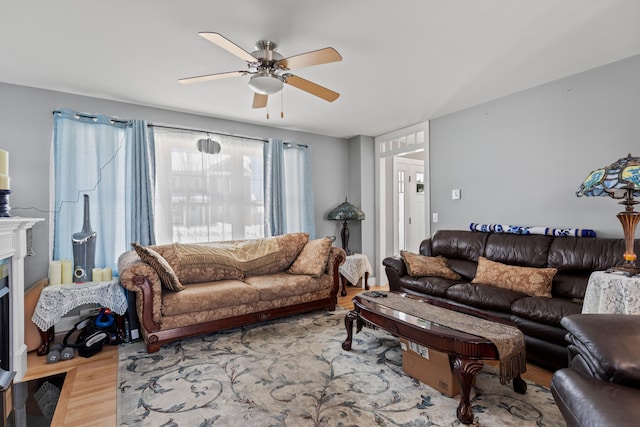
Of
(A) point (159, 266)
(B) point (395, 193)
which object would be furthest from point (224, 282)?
(B) point (395, 193)

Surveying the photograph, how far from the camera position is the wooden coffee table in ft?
5.97

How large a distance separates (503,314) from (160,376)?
2.76 m

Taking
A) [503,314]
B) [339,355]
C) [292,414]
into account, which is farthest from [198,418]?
[503,314]

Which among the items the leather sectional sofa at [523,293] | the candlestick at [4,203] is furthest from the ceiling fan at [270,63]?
the leather sectional sofa at [523,293]

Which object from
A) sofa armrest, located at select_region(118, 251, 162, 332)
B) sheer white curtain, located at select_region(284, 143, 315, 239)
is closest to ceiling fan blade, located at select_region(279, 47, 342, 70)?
sofa armrest, located at select_region(118, 251, 162, 332)

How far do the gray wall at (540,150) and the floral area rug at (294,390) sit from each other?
1.78m

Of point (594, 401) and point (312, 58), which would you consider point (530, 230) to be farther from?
point (312, 58)

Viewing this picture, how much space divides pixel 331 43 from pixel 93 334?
3.13 m

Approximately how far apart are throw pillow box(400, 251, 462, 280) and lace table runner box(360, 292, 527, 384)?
2.84 feet

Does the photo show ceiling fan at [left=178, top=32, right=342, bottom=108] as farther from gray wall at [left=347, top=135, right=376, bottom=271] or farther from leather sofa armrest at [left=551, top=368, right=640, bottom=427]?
gray wall at [left=347, top=135, right=376, bottom=271]

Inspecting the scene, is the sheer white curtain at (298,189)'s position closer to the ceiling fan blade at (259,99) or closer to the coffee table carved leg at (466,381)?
the ceiling fan blade at (259,99)

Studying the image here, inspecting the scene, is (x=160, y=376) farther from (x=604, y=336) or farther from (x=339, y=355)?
(x=604, y=336)

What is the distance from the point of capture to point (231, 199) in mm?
4242

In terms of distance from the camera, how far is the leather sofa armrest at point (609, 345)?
3.82 feet
